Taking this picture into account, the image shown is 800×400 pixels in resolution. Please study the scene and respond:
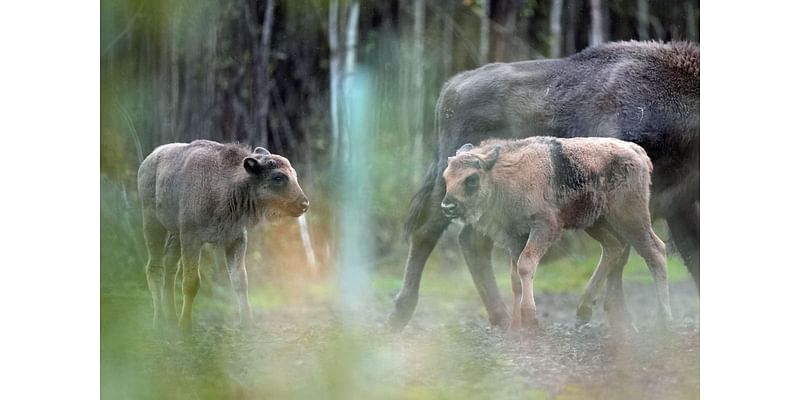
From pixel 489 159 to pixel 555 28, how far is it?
72 centimetres

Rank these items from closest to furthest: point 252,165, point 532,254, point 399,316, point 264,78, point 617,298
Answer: point 532,254 < point 617,298 < point 399,316 < point 252,165 < point 264,78

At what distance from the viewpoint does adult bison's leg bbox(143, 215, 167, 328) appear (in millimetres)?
5070

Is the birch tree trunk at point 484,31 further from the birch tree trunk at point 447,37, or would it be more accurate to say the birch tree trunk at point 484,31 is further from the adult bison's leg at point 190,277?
the adult bison's leg at point 190,277

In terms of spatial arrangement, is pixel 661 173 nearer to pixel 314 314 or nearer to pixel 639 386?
pixel 639 386

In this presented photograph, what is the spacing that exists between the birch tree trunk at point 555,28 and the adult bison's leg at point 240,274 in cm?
171

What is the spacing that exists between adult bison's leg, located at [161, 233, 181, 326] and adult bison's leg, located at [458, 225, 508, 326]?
1.41 metres

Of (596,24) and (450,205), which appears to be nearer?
(450,205)

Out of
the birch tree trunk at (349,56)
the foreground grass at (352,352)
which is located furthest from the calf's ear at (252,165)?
the foreground grass at (352,352)

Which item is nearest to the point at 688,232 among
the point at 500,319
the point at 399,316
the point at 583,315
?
the point at 583,315

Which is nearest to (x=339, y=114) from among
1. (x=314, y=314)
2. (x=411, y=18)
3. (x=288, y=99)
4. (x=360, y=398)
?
(x=288, y=99)

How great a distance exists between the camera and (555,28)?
15.7 feet

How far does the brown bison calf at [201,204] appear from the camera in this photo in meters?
4.91

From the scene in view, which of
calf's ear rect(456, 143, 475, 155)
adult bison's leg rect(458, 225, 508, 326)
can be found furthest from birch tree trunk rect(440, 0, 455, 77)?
adult bison's leg rect(458, 225, 508, 326)

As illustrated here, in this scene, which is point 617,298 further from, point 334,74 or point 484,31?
point 334,74
